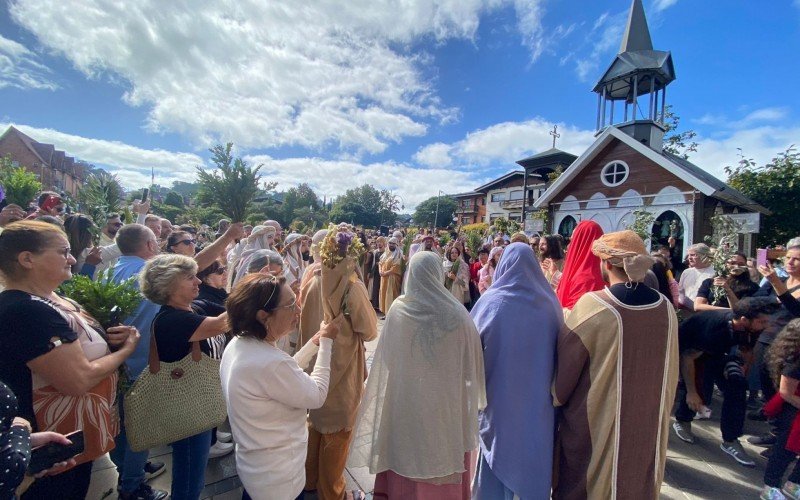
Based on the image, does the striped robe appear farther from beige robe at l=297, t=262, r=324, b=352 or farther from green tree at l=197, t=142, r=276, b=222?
green tree at l=197, t=142, r=276, b=222

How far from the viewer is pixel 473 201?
47844 millimetres

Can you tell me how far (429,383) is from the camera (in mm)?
2105

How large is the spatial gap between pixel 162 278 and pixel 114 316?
14.0 inches

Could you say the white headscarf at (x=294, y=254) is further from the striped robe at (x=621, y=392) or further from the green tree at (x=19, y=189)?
the green tree at (x=19, y=189)

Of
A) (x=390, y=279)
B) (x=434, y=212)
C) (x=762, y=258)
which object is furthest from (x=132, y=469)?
(x=434, y=212)

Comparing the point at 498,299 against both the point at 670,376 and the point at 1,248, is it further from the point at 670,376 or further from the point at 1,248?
the point at 1,248

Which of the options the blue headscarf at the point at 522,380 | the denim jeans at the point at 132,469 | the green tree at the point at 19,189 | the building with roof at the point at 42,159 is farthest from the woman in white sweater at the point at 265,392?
the building with roof at the point at 42,159

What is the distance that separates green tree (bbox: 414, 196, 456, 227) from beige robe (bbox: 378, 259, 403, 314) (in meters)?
52.7

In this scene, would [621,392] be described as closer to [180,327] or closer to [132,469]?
[180,327]

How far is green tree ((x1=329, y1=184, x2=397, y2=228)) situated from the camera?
57562mm

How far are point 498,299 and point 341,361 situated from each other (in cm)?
126

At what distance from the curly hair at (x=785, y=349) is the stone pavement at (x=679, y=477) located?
1078 millimetres

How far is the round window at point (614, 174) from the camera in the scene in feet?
45.1

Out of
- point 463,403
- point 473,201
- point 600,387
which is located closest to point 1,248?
point 463,403
